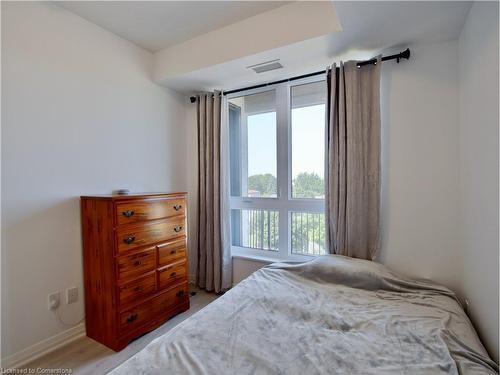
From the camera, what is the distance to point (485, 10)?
1251 mm

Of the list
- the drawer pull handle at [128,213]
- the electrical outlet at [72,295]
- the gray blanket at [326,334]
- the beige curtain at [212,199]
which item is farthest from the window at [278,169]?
the electrical outlet at [72,295]

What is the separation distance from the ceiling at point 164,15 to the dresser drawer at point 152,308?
2.46 meters

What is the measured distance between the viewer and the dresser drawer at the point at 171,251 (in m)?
2.21

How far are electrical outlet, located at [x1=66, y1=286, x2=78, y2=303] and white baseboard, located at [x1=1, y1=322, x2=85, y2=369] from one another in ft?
0.74

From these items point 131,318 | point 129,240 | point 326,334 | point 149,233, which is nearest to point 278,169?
point 149,233

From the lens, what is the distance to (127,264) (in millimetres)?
→ 1922

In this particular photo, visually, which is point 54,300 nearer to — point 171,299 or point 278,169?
point 171,299

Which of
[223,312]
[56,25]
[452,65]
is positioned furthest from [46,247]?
[452,65]

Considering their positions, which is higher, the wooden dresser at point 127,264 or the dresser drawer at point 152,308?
the wooden dresser at point 127,264

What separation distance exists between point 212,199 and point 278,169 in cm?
83

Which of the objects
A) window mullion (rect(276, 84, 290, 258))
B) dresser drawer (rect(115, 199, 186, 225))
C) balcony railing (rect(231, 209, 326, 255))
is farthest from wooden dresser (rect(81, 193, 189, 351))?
window mullion (rect(276, 84, 290, 258))

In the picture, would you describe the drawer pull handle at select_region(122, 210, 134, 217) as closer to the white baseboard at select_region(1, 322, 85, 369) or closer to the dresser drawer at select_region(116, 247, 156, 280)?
the dresser drawer at select_region(116, 247, 156, 280)

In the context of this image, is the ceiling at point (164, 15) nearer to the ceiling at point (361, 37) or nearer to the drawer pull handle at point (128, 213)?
the ceiling at point (361, 37)

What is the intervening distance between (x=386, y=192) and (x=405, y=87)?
87cm
